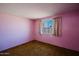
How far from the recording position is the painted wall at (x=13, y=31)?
4.35 feet

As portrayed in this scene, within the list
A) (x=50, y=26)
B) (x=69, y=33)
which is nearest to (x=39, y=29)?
(x=50, y=26)

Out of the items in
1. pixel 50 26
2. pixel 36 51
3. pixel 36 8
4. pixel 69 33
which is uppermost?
pixel 36 8

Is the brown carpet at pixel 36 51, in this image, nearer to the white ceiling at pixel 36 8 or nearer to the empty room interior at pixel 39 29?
the empty room interior at pixel 39 29

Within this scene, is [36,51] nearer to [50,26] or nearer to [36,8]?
[50,26]

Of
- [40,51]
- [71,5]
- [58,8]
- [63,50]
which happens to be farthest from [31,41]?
[71,5]

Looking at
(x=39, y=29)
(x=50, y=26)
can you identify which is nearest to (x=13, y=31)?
(x=39, y=29)

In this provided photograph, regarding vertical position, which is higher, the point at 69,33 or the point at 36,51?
the point at 69,33

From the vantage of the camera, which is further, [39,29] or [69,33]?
[39,29]

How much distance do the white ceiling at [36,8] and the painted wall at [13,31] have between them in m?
0.10

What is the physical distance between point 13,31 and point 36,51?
0.51 m

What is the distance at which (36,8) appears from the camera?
1373mm

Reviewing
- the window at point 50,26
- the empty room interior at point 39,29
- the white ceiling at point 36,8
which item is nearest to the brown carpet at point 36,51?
the empty room interior at point 39,29

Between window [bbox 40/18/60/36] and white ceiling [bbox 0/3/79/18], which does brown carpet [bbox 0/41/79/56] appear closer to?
window [bbox 40/18/60/36]

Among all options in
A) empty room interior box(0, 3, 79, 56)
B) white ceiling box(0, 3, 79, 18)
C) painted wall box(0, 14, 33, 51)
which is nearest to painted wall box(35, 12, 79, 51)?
empty room interior box(0, 3, 79, 56)
